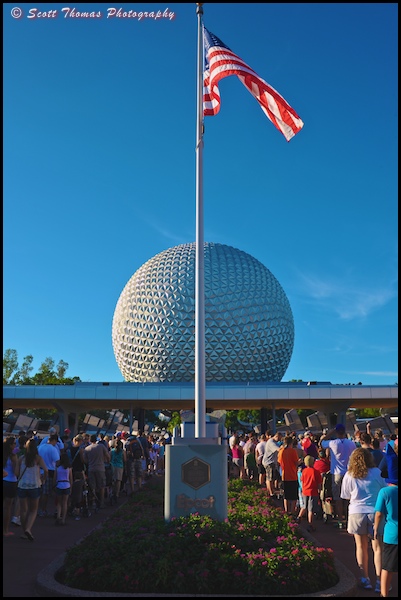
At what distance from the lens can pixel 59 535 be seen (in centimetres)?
1103

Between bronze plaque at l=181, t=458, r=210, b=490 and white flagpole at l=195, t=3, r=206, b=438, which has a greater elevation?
white flagpole at l=195, t=3, r=206, b=438

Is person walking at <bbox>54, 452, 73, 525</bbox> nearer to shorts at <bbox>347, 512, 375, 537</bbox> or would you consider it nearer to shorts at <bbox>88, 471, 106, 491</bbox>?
shorts at <bbox>88, 471, 106, 491</bbox>

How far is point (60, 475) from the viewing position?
1238cm

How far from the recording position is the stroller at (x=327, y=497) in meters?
12.9

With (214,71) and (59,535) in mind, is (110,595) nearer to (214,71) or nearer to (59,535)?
(59,535)

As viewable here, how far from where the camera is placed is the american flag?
1127 cm

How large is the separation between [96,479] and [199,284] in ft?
21.5

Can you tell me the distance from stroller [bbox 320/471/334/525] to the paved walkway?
0.27 metres

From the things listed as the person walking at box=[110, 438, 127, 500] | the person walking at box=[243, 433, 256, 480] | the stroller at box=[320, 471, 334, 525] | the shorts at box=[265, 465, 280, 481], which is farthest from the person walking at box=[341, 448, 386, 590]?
the person walking at box=[243, 433, 256, 480]

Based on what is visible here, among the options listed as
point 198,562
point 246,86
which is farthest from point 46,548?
point 246,86

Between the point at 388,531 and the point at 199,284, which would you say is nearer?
the point at 388,531

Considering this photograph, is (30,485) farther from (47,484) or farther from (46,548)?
(47,484)

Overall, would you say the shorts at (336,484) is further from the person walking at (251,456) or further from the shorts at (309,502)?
the person walking at (251,456)

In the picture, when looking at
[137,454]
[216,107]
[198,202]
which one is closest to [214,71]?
[216,107]
